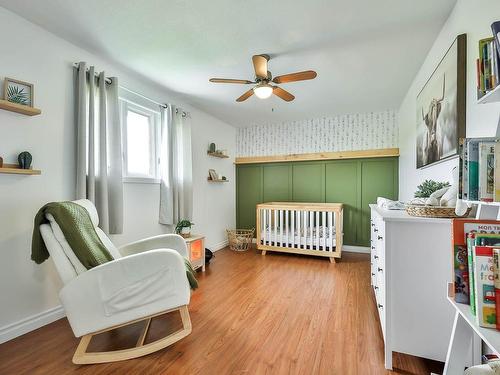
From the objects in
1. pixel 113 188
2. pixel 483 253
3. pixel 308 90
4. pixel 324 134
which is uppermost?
pixel 308 90

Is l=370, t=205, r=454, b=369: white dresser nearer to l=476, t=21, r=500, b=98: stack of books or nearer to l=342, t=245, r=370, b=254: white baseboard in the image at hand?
l=476, t=21, r=500, b=98: stack of books

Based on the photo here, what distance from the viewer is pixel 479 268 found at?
0.79 meters

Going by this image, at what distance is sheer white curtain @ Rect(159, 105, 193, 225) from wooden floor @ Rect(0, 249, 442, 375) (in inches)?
39.4

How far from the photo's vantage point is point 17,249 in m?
1.83

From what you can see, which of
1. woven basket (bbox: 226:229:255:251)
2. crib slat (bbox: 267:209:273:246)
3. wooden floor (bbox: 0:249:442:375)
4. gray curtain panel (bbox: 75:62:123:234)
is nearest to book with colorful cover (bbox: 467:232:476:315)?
wooden floor (bbox: 0:249:442:375)

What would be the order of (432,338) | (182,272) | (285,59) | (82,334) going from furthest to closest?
(285,59) < (182,272) < (82,334) < (432,338)

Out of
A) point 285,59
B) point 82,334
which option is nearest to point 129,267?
point 82,334

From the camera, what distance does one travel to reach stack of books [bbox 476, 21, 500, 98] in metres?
0.84

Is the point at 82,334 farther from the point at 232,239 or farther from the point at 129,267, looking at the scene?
the point at 232,239

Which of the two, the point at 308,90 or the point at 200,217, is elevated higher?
the point at 308,90

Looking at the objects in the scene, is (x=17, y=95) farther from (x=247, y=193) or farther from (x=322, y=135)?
(x=322, y=135)

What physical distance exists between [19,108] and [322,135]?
393 centimetres

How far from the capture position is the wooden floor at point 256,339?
1466mm

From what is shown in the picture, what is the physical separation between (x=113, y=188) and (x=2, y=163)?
81 centimetres
